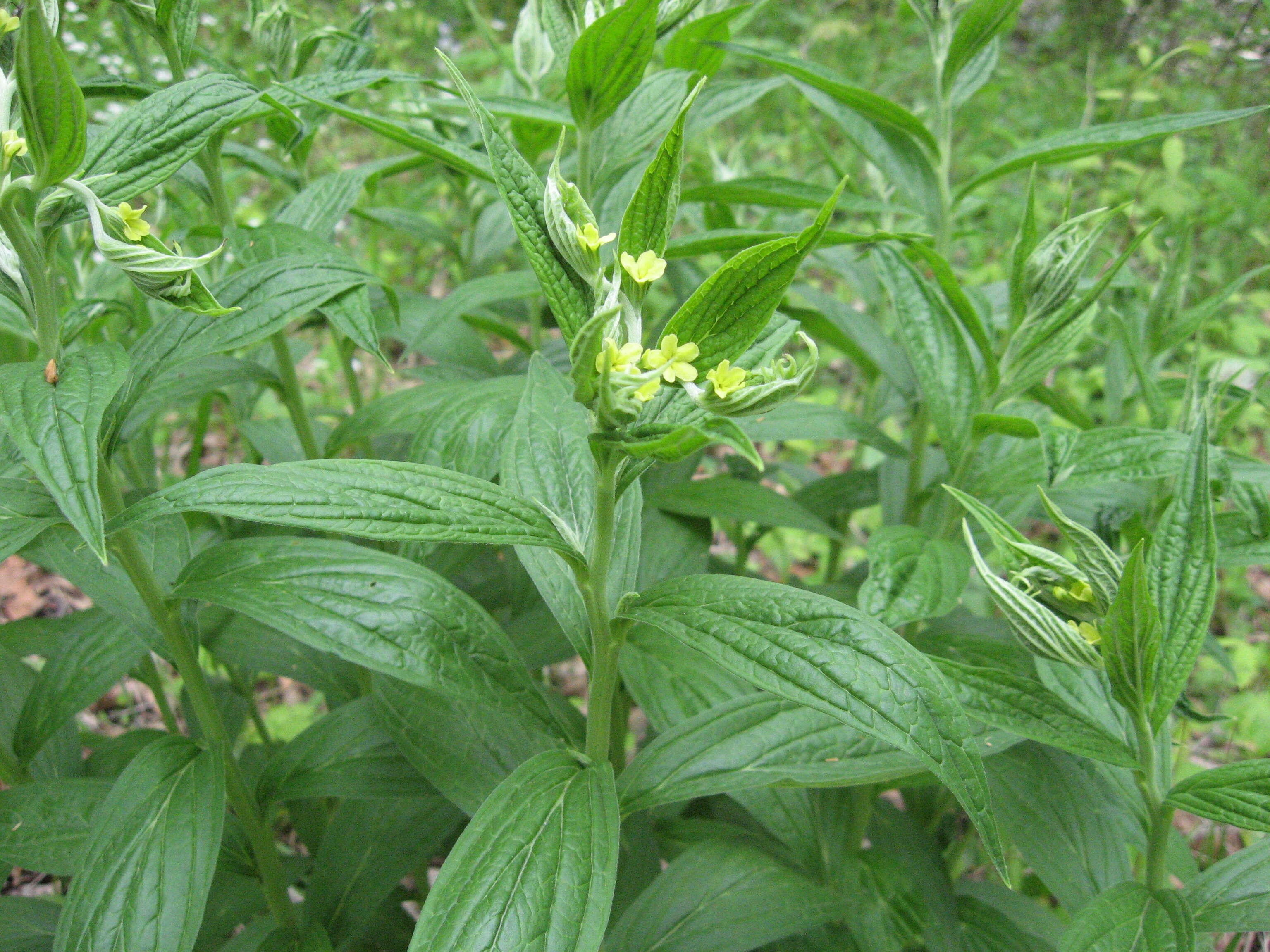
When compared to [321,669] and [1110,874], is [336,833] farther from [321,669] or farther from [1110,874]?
[1110,874]

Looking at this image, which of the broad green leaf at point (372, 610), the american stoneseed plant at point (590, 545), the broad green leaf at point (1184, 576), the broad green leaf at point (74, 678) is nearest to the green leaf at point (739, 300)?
the american stoneseed plant at point (590, 545)

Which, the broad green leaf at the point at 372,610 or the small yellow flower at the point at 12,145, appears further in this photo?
the broad green leaf at the point at 372,610

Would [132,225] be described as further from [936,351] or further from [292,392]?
[936,351]

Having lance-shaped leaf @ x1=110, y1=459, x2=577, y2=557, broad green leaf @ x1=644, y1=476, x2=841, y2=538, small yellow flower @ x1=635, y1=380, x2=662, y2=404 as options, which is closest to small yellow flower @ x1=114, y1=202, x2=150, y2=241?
lance-shaped leaf @ x1=110, y1=459, x2=577, y2=557

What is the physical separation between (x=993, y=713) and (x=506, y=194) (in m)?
0.89

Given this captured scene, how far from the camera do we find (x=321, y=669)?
1.71m

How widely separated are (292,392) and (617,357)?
3.54ft

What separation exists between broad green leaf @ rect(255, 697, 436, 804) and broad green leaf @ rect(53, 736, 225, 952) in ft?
0.66

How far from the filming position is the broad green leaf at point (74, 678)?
1.46 metres

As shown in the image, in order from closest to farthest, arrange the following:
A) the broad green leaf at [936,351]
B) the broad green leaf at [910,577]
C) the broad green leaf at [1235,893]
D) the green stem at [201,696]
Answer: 1. the broad green leaf at [1235,893]
2. the green stem at [201,696]
3. the broad green leaf at [910,577]
4. the broad green leaf at [936,351]

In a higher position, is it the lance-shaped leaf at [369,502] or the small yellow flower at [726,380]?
the small yellow flower at [726,380]

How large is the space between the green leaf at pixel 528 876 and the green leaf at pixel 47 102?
89 cm

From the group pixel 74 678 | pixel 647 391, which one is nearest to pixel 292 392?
pixel 74 678

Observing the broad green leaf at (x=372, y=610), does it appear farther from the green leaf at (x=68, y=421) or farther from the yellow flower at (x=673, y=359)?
the yellow flower at (x=673, y=359)
